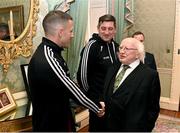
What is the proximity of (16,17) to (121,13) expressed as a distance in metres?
2.04

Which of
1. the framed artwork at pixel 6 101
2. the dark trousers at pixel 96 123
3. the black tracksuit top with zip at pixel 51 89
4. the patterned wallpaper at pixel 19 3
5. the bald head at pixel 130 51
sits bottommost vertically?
the dark trousers at pixel 96 123

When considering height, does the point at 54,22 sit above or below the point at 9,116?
above

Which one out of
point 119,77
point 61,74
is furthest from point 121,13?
point 61,74

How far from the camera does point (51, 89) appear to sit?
171 centimetres

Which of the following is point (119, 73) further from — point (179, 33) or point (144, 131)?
point (179, 33)

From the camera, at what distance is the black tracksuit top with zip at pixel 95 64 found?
244 cm

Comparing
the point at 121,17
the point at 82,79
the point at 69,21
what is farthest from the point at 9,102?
the point at 121,17

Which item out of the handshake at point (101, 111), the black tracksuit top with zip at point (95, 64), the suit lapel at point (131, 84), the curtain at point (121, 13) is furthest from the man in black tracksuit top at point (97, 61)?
the curtain at point (121, 13)

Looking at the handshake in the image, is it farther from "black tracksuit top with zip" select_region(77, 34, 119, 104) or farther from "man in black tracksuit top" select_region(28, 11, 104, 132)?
"black tracksuit top with zip" select_region(77, 34, 119, 104)

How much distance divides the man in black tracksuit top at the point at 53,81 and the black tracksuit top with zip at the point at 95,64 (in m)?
0.66

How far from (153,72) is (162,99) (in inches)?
115

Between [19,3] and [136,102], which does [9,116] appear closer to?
[19,3]

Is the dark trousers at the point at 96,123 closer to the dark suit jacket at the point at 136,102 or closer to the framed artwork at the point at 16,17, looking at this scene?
the dark suit jacket at the point at 136,102

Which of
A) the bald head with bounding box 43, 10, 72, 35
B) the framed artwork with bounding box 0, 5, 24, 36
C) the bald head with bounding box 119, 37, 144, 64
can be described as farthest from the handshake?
the framed artwork with bounding box 0, 5, 24, 36
